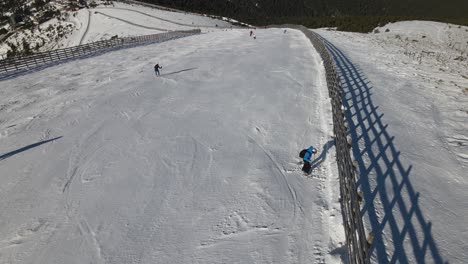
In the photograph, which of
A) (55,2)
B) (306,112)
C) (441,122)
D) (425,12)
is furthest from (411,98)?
(425,12)

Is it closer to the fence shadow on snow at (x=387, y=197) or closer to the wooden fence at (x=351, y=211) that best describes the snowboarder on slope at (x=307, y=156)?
the wooden fence at (x=351, y=211)

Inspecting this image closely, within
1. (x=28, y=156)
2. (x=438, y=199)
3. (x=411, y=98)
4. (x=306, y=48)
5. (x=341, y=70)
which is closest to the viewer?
(x=438, y=199)

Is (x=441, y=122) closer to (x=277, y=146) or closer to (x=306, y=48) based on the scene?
(x=277, y=146)

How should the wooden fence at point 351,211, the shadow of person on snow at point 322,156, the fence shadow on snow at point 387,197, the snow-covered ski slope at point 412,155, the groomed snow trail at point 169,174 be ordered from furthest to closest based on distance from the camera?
the shadow of person on snow at point 322,156
the groomed snow trail at point 169,174
the snow-covered ski slope at point 412,155
the fence shadow on snow at point 387,197
the wooden fence at point 351,211

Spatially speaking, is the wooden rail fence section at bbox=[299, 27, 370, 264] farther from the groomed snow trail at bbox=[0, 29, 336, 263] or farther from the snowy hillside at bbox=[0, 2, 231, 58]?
the snowy hillside at bbox=[0, 2, 231, 58]

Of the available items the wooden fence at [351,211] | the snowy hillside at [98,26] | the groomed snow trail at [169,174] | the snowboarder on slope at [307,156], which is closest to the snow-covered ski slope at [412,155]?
the wooden fence at [351,211]
